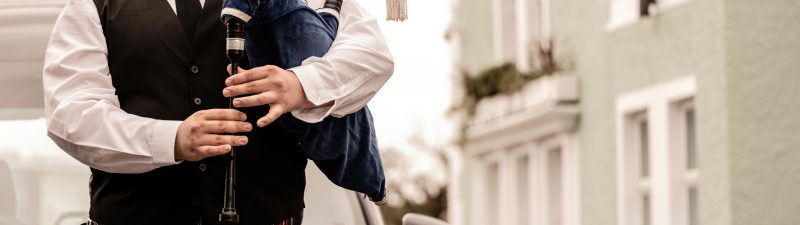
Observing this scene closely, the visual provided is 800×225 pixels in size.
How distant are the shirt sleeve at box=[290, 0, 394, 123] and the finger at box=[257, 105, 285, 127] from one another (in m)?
0.07

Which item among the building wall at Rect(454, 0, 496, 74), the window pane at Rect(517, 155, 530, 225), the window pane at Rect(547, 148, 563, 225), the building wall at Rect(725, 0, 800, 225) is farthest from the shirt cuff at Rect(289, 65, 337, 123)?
the building wall at Rect(454, 0, 496, 74)

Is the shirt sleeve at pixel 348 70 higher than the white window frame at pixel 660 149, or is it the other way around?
the shirt sleeve at pixel 348 70

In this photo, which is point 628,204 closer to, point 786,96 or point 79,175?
point 786,96

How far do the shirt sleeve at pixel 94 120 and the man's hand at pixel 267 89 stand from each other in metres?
0.15

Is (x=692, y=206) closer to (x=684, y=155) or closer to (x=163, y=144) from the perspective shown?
(x=684, y=155)

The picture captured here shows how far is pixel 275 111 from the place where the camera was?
136 inches

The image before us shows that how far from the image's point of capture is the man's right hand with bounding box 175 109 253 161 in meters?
3.43

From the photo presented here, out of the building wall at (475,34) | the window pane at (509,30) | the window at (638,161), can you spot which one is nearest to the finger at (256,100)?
the window at (638,161)

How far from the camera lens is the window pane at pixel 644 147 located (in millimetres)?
18266

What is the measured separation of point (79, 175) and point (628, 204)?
47.8 ft

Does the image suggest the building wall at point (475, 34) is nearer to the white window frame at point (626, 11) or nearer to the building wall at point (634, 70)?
the building wall at point (634, 70)

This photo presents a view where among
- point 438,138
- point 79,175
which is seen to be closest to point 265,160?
point 79,175

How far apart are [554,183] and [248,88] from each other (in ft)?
60.3

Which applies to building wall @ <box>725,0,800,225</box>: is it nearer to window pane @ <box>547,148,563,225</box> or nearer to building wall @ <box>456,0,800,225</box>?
building wall @ <box>456,0,800,225</box>
